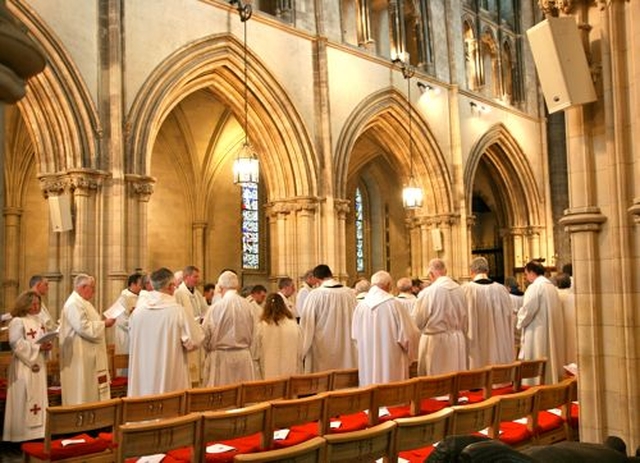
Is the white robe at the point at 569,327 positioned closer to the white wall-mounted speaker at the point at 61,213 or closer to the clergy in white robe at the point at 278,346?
the clergy in white robe at the point at 278,346

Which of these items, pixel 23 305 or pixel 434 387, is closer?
pixel 434 387

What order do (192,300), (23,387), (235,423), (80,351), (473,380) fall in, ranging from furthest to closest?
(192,300)
(80,351)
(23,387)
(473,380)
(235,423)

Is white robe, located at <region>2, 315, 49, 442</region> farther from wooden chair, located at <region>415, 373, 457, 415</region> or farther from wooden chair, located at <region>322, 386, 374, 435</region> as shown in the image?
wooden chair, located at <region>415, 373, 457, 415</region>

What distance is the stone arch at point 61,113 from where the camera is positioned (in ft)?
39.2

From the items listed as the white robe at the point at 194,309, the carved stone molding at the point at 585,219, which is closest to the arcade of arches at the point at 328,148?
the carved stone molding at the point at 585,219

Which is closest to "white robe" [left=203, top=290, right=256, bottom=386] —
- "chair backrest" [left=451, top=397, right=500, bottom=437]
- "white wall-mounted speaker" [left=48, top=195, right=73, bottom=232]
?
"chair backrest" [left=451, top=397, right=500, bottom=437]

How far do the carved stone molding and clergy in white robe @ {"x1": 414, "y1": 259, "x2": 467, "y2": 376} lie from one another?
10.6 ft

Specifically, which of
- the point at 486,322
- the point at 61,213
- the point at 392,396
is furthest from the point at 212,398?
the point at 61,213

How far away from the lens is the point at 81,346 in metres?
7.86

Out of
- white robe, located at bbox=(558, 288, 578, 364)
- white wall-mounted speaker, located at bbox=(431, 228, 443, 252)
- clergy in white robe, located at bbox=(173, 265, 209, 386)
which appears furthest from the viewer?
white wall-mounted speaker, located at bbox=(431, 228, 443, 252)

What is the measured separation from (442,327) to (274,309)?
80.2 inches

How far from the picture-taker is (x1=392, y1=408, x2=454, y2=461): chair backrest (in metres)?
4.03

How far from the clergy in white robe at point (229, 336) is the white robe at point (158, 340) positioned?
770 mm

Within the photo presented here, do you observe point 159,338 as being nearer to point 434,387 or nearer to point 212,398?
point 212,398
